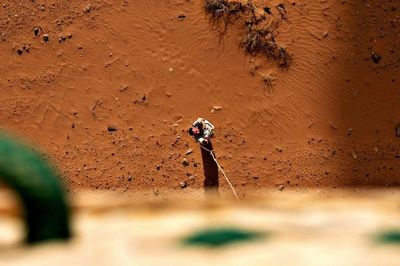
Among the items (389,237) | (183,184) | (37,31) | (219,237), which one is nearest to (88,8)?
(37,31)

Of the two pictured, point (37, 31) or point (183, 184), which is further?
point (37, 31)

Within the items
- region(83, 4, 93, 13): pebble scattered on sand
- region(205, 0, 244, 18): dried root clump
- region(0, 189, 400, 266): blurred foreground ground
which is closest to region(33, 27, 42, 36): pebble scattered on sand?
region(83, 4, 93, 13): pebble scattered on sand

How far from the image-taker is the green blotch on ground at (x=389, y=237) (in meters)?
1.91

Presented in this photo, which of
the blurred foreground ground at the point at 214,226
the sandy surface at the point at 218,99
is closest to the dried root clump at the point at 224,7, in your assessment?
the sandy surface at the point at 218,99

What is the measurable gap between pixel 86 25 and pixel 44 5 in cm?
51

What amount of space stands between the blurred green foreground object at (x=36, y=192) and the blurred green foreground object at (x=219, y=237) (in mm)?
402

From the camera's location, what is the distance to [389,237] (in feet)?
6.42

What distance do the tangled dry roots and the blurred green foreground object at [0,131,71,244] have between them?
171 inches

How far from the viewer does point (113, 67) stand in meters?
6.22

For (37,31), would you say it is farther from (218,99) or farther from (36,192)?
(36,192)

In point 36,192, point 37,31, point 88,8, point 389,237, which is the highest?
point 88,8

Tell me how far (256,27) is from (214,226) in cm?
424

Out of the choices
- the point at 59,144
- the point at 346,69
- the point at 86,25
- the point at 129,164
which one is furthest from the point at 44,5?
the point at 346,69

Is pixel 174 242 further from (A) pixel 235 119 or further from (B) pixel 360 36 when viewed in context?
(B) pixel 360 36
